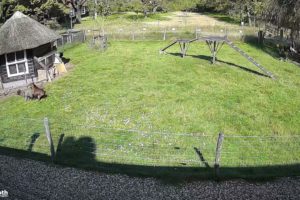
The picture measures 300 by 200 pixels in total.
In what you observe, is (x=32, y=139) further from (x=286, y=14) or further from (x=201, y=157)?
(x=286, y=14)

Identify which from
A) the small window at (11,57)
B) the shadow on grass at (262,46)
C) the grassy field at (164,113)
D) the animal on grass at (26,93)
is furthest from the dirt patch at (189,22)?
the animal on grass at (26,93)

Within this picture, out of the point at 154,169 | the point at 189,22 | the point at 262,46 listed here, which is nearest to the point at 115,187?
the point at 154,169

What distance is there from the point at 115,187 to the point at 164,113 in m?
7.84

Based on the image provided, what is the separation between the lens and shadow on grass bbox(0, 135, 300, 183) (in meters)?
10.8

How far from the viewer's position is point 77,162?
1212 centimetres

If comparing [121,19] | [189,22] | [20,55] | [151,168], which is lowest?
[151,168]

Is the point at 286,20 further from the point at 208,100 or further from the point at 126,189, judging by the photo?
the point at 126,189

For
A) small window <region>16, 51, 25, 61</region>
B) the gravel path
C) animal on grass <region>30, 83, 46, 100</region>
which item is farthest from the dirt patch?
the gravel path

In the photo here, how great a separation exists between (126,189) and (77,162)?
3007 millimetres

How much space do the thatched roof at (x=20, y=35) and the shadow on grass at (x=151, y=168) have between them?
10414 millimetres

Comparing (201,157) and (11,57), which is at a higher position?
(11,57)

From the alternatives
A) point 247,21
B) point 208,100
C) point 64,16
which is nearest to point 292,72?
point 208,100

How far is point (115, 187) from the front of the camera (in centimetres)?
998

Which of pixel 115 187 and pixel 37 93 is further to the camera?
pixel 37 93
